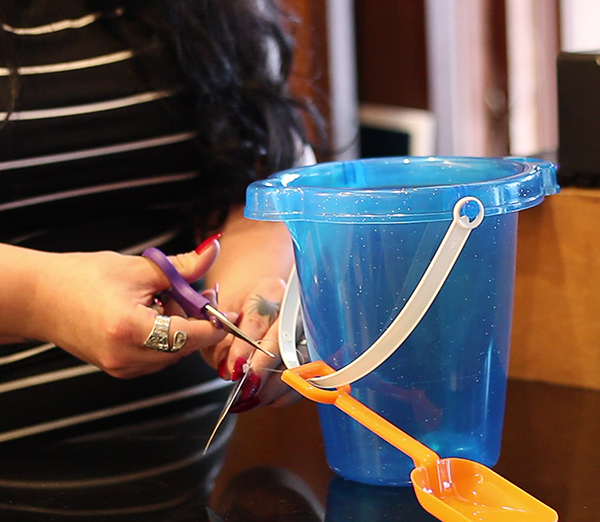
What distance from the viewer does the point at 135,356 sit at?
58cm

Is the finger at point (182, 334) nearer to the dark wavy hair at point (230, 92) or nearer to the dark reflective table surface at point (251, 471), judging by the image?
the dark reflective table surface at point (251, 471)

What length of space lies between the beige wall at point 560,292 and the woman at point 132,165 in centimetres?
22

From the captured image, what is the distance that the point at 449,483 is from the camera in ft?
1.61

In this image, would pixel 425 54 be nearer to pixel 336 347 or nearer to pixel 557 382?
pixel 557 382

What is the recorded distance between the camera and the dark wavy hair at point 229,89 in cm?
85

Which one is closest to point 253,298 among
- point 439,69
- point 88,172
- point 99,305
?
point 99,305

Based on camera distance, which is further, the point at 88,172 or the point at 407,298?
the point at 88,172

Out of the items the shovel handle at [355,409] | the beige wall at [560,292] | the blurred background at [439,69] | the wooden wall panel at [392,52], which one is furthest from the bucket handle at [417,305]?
the wooden wall panel at [392,52]

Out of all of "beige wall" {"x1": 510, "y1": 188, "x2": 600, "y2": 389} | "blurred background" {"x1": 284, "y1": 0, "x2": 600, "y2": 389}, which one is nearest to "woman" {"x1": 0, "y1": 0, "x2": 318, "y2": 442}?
"beige wall" {"x1": 510, "y1": 188, "x2": 600, "y2": 389}

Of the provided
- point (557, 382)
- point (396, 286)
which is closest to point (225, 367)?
point (396, 286)

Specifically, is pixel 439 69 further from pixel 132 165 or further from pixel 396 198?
pixel 396 198

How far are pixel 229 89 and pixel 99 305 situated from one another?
0.37m

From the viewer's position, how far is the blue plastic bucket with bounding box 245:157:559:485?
489mm

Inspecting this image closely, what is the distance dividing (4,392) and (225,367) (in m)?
0.23
